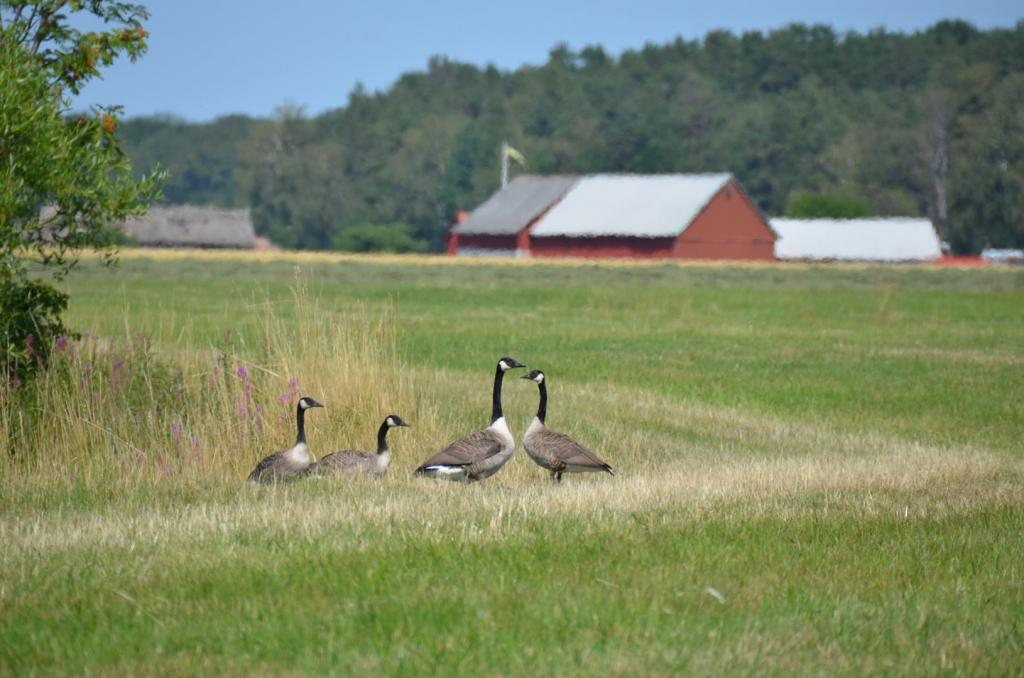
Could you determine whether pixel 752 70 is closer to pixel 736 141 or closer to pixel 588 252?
pixel 736 141

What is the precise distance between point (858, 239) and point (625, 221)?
17.7m

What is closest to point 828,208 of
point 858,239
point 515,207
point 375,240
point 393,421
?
point 858,239

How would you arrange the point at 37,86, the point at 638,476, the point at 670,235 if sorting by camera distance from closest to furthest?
the point at 638,476
the point at 37,86
the point at 670,235

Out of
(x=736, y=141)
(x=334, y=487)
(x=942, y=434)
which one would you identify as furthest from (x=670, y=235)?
(x=334, y=487)

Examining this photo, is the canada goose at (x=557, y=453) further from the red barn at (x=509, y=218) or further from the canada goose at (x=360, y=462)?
the red barn at (x=509, y=218)

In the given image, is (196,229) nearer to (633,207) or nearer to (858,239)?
(633,207)

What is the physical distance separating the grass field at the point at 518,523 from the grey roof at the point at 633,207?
6874 centimetres

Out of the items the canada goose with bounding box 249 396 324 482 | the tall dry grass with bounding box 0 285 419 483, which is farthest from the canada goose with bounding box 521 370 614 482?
the tall dry grass with bounding box 0 285 419 483

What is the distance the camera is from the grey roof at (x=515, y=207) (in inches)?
4097

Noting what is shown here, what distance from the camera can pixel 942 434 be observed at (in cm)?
1931

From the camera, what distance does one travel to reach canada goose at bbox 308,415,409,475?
1498 cm

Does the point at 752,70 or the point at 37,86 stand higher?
the point at 752,70

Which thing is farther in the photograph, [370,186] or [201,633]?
[370,186]

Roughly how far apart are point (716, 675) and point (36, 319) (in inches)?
511
